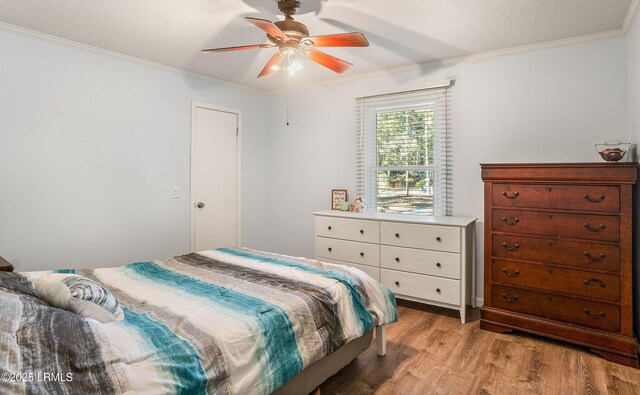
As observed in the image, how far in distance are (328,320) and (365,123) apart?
2685 mm

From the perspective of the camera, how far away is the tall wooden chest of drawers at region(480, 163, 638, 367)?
2.41 meters

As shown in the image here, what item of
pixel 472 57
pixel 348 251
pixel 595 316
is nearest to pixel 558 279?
pixel 595 316

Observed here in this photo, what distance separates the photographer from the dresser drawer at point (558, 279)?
246 cm

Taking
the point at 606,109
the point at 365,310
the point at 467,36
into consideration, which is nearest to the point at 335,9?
the point at 467,36

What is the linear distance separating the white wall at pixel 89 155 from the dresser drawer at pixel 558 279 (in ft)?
10.3

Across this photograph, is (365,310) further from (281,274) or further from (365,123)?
(365,123)

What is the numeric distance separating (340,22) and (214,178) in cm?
235

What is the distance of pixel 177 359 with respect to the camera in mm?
1281

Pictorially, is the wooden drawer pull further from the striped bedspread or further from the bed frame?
the bed frame

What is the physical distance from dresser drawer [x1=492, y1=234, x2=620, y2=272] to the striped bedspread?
1.12 meters

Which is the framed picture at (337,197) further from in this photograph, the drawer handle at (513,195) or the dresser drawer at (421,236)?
the drawer handle at (513,195)

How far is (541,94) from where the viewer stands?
3096 millimetres

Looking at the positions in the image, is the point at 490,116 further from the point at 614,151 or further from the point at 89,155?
the point at 89,155

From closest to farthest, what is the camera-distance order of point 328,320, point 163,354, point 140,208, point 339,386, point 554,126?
point 163,354, point 328,320, point 339,386, point 554,126, point 140,208
